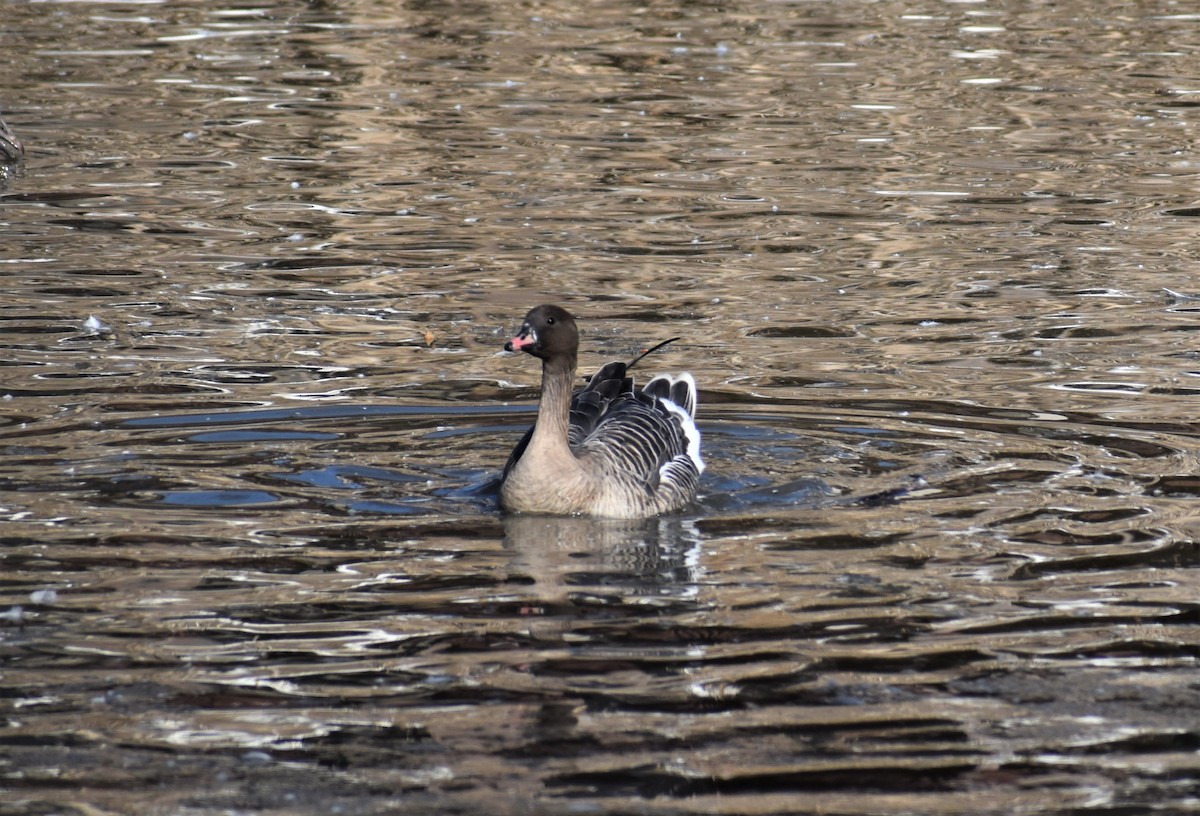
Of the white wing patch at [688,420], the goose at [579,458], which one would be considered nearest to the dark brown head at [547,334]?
the goose at [579,458]

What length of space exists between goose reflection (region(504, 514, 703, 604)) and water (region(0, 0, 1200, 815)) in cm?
4

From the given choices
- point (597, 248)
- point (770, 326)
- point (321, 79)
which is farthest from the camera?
point (321, 79)

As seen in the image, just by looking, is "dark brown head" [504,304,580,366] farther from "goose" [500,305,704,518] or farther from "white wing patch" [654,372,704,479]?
"white wing patch" [654,372,704,479]

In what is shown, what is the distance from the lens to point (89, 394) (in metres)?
12.1

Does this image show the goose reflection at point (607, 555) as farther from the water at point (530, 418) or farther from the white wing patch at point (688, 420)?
the white wing patch at point (688, 420)

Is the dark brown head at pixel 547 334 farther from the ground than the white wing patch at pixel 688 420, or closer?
farther from the ground

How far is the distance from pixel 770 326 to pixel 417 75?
12.8 meters

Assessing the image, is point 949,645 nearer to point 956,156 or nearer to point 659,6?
point 956,156

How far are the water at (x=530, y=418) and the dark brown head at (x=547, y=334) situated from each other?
2.89ft

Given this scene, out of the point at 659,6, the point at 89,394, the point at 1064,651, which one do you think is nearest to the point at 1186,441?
the point at 1064,651

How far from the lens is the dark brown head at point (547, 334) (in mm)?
10023

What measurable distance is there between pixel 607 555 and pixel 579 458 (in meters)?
0.97

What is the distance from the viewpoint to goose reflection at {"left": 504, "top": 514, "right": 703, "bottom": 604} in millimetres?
→ 8633

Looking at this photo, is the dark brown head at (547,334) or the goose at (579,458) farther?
the dark brown head at (547,334)
